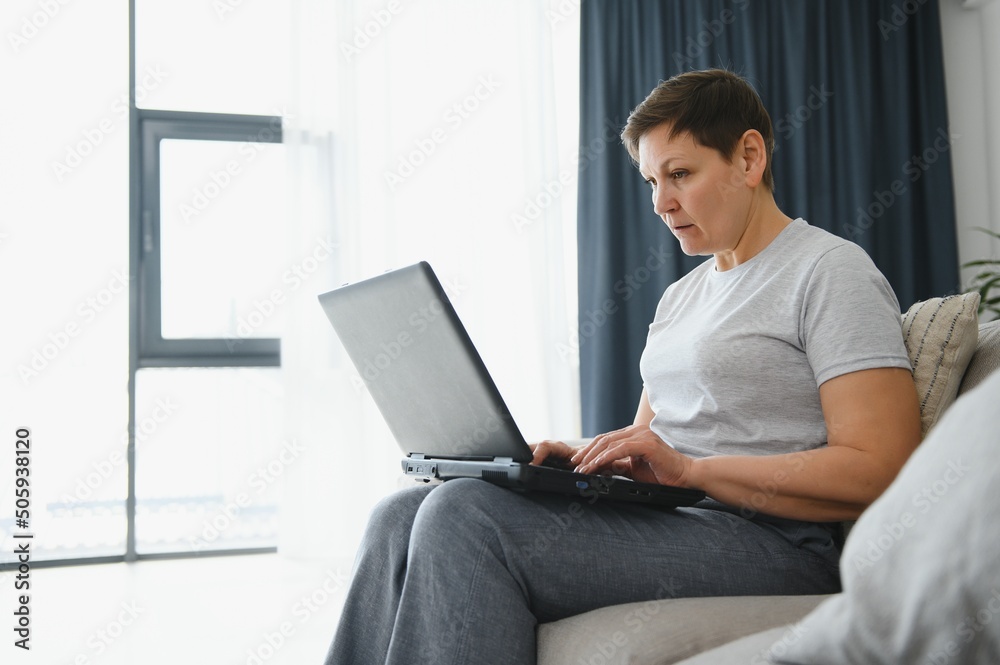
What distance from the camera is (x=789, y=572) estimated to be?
107cm

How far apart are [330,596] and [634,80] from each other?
2185 mm

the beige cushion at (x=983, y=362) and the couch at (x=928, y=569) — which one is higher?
the beige cushion at (x=983, y=362)

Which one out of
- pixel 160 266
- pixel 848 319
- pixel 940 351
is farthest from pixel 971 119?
pixel 160 266

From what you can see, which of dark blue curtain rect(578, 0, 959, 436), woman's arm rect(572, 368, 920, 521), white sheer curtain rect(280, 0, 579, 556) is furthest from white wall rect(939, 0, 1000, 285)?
woman's arm rect(572, 368, 920, 521)

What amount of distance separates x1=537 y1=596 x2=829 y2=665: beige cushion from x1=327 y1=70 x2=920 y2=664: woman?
0.03 m

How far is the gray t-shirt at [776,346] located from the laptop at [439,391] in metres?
0.14

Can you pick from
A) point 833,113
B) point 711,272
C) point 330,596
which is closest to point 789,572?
point 711,272

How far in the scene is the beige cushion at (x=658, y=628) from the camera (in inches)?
35.7

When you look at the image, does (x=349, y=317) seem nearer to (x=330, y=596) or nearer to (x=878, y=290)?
(x=878, y=290)

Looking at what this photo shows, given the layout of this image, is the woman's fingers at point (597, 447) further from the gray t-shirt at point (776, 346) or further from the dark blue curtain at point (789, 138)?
the dark blue curtain at point (789, 138)

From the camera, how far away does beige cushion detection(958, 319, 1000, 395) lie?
1.16 meters

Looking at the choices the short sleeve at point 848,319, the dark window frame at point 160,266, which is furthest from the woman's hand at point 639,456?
the dark window frame at point 160,266

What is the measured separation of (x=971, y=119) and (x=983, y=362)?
2.85 m

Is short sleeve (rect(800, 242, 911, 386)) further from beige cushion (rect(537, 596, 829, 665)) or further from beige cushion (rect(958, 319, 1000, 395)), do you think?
beige cushion (rect(537, 596, 829, 665))
